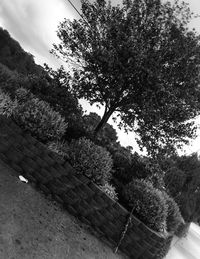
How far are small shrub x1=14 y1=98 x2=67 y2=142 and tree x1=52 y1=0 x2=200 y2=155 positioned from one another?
2218 millimetres

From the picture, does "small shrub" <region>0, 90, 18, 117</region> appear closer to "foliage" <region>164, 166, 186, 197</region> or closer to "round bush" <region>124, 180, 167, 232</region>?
"round bush" <region>124, 180, 167, 232</region>

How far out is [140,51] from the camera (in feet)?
23.7

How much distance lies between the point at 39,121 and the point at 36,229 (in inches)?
104

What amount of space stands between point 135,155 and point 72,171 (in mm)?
4210

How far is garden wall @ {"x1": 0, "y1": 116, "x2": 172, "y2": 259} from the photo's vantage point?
555 centimetres

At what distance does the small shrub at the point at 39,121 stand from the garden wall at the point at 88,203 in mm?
552

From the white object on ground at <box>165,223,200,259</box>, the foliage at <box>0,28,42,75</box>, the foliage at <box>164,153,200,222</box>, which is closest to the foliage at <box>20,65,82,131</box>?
the white object on ground at <box>165,223,200,259</box>

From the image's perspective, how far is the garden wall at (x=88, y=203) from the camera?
5.55 meters

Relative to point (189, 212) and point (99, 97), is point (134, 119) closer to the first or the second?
point (99, 97)

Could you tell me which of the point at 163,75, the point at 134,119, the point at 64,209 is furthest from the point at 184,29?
the point at 64,209

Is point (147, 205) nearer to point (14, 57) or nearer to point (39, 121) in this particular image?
point (39, 121)

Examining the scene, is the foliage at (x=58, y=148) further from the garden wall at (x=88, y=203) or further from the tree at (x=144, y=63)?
the tree at (x=144, y=63)

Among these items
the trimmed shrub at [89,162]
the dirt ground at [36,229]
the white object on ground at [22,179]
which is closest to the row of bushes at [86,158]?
the trimmed shrub at [89,162]

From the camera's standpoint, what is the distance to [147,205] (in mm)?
5984
